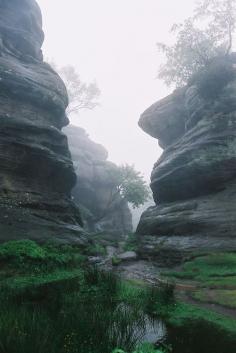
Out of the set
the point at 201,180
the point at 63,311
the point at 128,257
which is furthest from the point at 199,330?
the point at 201,180

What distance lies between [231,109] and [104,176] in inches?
1163

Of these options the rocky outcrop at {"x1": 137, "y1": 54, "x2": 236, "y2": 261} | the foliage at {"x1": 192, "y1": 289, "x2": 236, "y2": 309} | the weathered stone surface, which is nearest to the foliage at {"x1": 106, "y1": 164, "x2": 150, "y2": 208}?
the rocky outcrop at {"x1": 137, "y1": 54, "x2": 236, "y2": 261}

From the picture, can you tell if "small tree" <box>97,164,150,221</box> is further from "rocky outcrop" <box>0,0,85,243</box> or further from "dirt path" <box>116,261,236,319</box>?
"dirt path" <box>116,261,236,319</box>

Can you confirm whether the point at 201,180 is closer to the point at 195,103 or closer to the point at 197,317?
the point at 195,103

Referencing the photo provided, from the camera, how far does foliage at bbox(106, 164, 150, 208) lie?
48844mm

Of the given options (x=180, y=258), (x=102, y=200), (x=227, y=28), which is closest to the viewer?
(x=180, y=258)

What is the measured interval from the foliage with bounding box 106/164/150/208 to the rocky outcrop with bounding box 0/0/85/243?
67.2ft

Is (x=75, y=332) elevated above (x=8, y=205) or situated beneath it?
situated beneath

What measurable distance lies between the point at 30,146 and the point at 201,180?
14.5m

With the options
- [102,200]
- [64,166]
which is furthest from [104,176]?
[64,166]

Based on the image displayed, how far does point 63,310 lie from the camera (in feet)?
24.5

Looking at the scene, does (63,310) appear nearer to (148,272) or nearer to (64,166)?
(148,272)

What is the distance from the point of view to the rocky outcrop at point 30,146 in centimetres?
2109

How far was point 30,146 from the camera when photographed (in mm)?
24625
